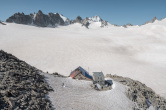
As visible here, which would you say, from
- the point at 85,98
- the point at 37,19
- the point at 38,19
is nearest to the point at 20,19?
the point at 37,19

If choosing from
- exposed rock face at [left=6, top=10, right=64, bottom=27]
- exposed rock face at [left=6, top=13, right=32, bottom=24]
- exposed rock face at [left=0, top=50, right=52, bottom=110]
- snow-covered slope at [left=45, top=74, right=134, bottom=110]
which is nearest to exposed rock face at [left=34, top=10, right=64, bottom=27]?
exposed rock face at [left=6, top=10, right=64, bottom=27]

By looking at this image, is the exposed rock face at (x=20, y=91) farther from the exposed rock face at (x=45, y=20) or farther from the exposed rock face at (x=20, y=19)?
the exposed rock face at (x=45, y=20)

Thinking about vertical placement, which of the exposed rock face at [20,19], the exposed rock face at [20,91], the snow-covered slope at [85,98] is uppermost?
the exposed rock face at [20,19]

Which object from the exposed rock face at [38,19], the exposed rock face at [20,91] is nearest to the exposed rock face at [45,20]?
the exposed rock face at [38,19]

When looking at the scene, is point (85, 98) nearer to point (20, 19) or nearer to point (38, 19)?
point (20, 19)

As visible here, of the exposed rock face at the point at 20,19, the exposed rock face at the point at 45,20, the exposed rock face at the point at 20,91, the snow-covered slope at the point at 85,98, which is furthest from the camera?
the exposed rock face at the point at 45,20

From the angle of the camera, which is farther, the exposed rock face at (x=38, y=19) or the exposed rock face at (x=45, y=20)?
the exposed rock face at (x=45, y=20)
